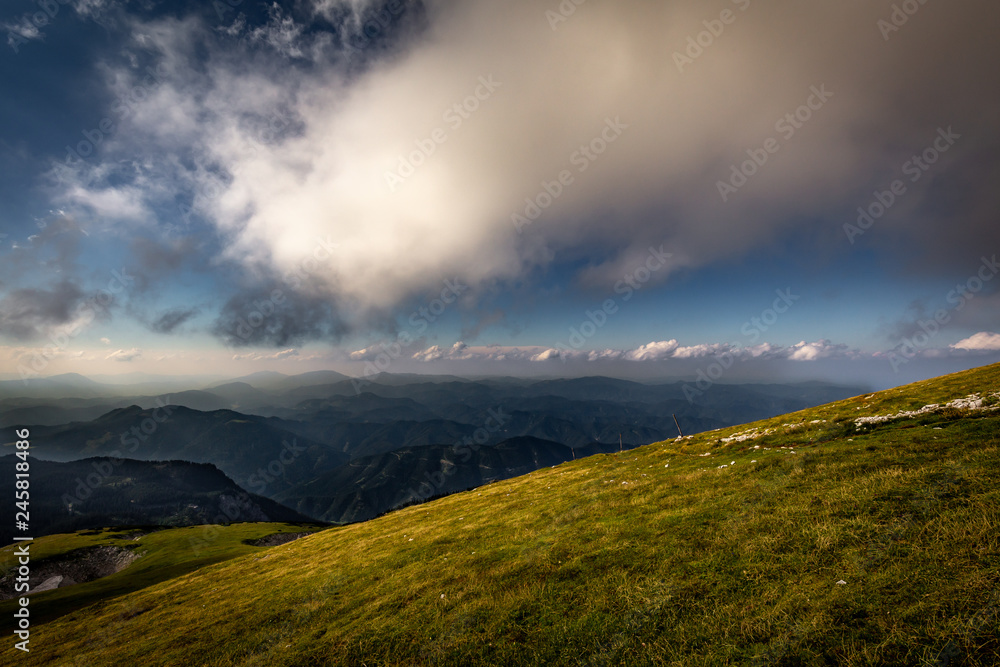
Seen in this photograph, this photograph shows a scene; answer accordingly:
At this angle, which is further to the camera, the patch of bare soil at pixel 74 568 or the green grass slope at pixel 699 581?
the patch of bare soil at pixel 74 568

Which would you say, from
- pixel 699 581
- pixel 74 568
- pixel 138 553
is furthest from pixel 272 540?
pixel 699 581

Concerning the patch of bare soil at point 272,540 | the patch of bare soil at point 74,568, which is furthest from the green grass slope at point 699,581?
the patch of bare soil at point 74,568

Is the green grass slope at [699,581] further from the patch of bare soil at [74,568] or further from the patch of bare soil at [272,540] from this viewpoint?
the patch of bare soil at [74,568]

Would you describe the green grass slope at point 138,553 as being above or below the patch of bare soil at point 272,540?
above

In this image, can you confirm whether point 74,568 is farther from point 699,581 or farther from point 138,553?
point 699,581

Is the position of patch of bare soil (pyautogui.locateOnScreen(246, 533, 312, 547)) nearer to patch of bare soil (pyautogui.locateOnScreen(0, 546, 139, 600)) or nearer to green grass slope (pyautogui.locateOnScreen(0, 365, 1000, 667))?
patch of bare soil (pyautogui.locateOnScreen(0, 546, 139, 600))

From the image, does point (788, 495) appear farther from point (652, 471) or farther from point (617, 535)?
point (652, 471)

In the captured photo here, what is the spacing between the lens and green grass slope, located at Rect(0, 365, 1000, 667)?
7387 mm

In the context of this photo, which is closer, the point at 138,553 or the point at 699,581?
the point at 699,581

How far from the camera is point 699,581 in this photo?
10008 mm

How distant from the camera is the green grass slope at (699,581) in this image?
7.39m

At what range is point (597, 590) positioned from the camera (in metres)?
11.2

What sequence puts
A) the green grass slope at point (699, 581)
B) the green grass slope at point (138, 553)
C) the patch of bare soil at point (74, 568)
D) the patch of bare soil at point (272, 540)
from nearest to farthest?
1. the green grass slope at point (699, 581)
2. the green grass slope at point (138, 553)
3. the patch of bare soil at point (74, 568)
4. the patch of bare soil at point (272, 540)

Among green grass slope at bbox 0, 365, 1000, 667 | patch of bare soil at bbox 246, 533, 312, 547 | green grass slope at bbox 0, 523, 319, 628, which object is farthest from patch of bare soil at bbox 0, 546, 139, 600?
green grass slope at bbox 0, 365, 1000, 667
